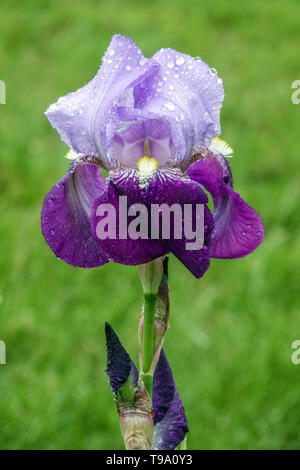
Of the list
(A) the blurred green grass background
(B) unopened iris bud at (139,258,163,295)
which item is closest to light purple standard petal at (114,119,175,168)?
(B) unopened iris bud at (139,258,163,295)

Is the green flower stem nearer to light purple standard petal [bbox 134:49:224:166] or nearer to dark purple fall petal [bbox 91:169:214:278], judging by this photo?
dark purple fall petal [bbox 91:169:214:278]

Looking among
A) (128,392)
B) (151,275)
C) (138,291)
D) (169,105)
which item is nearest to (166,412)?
(128,392)

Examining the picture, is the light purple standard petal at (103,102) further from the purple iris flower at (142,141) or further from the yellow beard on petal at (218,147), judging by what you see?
the yellow beard on petal at (218,147)

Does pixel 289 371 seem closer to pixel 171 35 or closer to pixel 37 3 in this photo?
pixel 171 35

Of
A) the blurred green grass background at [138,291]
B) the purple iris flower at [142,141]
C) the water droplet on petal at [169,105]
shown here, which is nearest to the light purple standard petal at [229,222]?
the purple iris flower at [142,141]

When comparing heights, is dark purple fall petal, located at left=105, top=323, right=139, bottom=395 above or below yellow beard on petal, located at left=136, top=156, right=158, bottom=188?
below

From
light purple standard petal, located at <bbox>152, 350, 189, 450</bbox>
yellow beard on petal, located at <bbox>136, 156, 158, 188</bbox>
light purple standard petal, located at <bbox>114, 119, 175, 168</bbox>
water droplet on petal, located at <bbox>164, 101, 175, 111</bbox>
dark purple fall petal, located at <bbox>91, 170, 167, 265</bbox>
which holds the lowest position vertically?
light purple standard petal, located at <bbox>152, 350, 189, 450</bbox>
